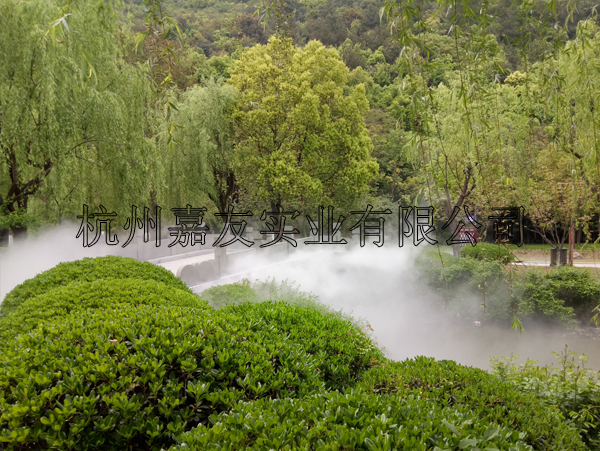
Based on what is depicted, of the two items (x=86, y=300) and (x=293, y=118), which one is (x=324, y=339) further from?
(x=293, y=118)

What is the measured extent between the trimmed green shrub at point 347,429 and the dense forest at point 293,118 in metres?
1.02

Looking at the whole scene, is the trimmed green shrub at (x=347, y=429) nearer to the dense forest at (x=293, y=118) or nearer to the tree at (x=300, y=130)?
the dense forest at (x=293, y=118)

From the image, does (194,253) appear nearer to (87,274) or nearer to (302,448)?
(87,274)

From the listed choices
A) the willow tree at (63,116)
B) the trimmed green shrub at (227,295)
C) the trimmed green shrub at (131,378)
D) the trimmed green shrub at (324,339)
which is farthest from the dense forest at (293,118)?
the trimmed green shrub at (227,295)

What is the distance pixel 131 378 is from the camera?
1685mm

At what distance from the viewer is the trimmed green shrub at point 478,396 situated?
1825 millimetres

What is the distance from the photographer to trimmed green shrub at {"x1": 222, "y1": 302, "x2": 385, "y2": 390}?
8.73ft

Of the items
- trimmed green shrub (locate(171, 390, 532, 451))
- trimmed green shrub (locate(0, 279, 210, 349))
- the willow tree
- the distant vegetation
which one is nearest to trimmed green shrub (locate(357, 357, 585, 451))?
trimmed green shrub (locate(171, 390, 532, 451))

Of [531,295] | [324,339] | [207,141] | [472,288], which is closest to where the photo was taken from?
[324,339]

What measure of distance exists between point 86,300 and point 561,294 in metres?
11.5

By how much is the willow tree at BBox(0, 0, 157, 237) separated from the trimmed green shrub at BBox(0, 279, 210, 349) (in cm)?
618

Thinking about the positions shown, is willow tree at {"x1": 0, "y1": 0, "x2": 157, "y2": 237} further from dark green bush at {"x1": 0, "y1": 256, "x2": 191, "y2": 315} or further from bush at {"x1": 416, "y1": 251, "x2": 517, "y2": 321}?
bush at {"x1": 416, "y1": 251, "x2": 517, "y2": 321}

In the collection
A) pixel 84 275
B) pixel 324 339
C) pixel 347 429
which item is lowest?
pixel 324 339

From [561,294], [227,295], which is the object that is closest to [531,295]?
[561,294]
